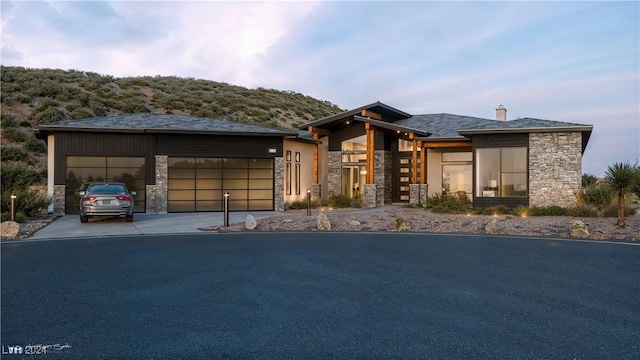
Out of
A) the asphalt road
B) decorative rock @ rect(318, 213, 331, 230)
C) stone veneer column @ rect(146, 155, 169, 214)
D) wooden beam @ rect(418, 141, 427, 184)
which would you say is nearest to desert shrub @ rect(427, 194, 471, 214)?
wooden beam @ rect(418, 141, 427, 184)

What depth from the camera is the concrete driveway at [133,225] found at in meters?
14.1

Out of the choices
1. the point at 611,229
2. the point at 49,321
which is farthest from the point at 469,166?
the point at 49,321

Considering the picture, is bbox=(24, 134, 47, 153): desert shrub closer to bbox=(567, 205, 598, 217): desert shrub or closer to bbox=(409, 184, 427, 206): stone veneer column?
bbox=(409, 184, 427, 206): stone veneer column

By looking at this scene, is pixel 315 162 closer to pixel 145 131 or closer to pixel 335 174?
pixel 335 174

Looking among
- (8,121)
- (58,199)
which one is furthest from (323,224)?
(8,121)

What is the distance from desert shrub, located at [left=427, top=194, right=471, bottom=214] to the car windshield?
1322 centimetres

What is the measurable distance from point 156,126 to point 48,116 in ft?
69.0

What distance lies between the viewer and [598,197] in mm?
19641

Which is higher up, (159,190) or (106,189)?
(106,189)

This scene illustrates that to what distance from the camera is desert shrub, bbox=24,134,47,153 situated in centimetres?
3262

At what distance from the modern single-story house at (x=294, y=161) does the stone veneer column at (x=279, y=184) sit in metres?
0.05

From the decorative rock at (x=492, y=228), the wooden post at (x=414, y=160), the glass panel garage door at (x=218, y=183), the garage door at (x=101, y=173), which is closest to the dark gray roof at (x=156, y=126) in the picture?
the garage door at (x=101, y=173)

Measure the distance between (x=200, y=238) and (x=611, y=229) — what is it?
12.3 metres

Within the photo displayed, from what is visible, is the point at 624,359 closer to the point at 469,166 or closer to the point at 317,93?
the point at 469,166
